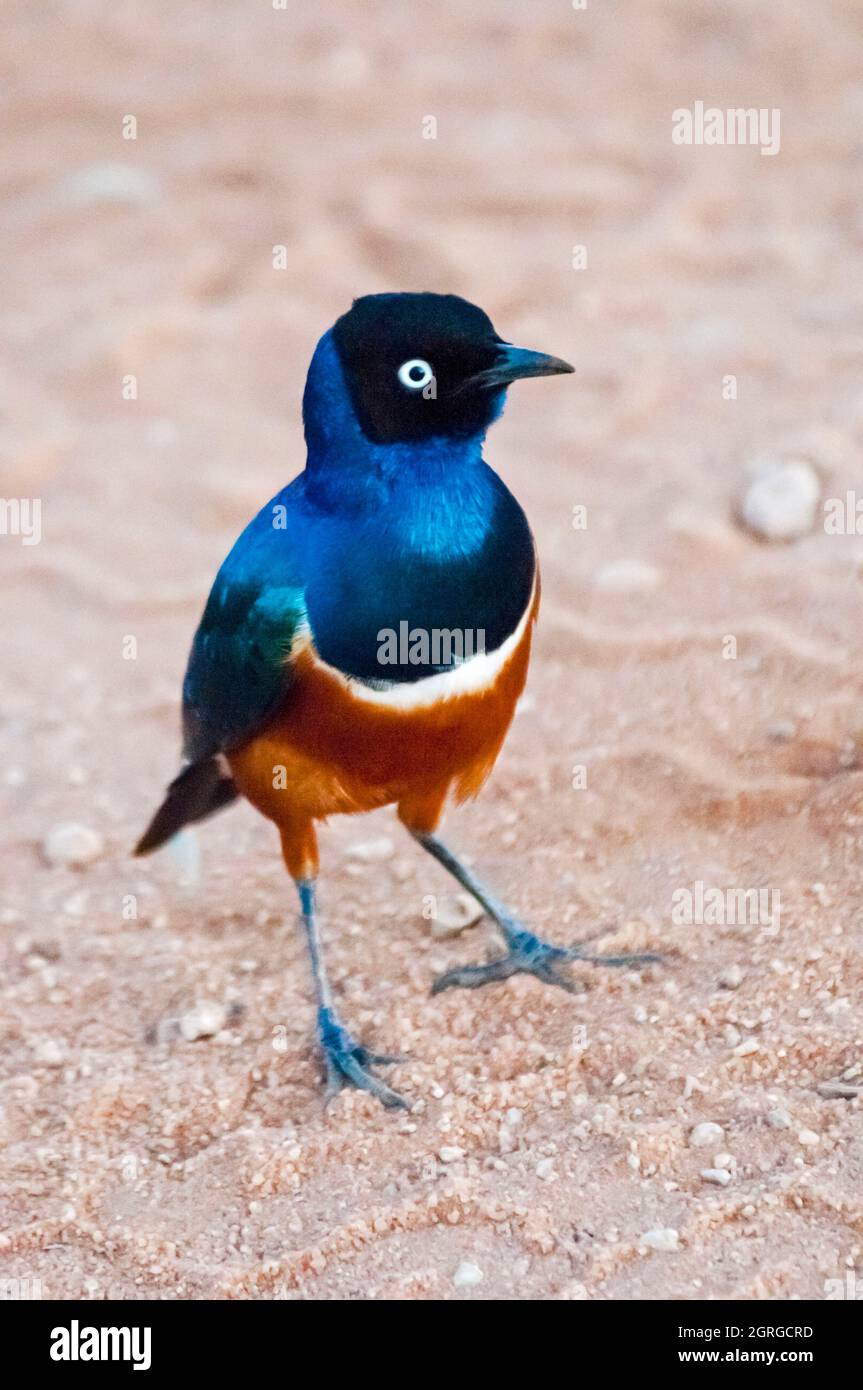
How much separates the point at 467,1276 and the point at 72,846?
1.86 m

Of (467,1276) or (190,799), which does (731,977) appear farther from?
(190,799)

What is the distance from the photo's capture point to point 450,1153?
293 cm

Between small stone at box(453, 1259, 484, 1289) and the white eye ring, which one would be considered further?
the white eye ring

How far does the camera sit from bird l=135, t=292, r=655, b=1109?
2826 millimetres

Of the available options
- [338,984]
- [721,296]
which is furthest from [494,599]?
[721,296]

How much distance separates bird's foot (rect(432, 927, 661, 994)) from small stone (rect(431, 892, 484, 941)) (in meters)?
0.20

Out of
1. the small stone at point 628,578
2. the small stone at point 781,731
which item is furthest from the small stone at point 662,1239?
the small stone at point 628,578

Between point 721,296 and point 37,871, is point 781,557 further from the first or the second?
point 37,871

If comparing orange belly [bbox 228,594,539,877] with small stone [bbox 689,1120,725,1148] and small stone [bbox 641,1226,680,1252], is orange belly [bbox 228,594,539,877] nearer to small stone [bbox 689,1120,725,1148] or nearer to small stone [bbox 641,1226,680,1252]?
small stone [bbox 689,1120,725,1148]

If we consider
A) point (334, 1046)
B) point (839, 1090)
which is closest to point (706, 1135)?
point (839, 1090)

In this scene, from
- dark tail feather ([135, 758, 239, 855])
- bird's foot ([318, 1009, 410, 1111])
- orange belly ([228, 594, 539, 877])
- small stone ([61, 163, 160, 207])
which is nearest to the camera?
orange belly ([228, 594, 539, 877])

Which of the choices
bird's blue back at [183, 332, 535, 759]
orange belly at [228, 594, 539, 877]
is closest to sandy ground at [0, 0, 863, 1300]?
orange belly at [228, 594, 539, 877]

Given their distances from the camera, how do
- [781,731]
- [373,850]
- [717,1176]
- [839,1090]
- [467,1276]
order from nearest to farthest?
1. [467,1276]
2. [717,1176]
3. [839,1090]
4. [781,731]
5. [373,850]

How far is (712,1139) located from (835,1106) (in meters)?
0.23
